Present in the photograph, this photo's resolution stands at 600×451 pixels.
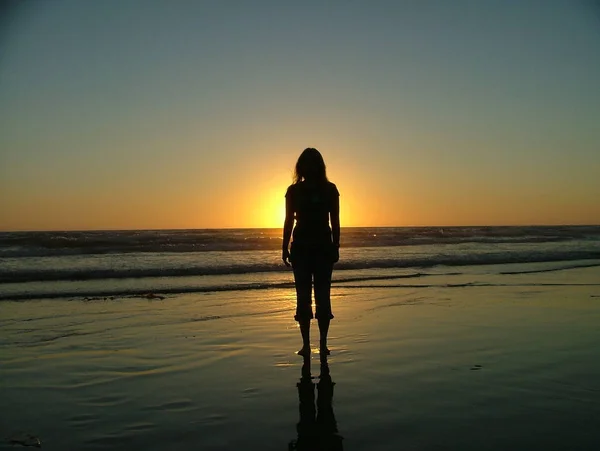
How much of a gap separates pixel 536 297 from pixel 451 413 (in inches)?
287

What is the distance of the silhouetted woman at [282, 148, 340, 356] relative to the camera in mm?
5281

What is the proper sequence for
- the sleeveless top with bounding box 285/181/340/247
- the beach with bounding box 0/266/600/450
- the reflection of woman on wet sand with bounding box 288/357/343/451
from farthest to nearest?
the sleeveless top with bounding box 285/181/340/247, the beach with bounding box 0/266/600/450, the reflection of woman on wet sand with bounding box 288/357/343/451

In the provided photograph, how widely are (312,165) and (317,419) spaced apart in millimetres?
2408

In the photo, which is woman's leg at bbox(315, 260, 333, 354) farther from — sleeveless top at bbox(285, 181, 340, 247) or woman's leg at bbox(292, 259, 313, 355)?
sleeveless top at bbox(285, 181, 340, 247)

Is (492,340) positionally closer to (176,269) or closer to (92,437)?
(92,437)

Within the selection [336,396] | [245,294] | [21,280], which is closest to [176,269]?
[21,280]

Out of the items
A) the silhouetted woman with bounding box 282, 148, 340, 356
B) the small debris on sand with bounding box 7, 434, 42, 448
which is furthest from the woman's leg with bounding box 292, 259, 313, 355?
the small debris on sand with bounding box 7, 434, 42, 448

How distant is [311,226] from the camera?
5281 mm

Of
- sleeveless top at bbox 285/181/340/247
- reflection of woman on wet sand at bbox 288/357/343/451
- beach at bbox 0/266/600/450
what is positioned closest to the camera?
reflection of woman on wet sand at bbox 288/357/343/451

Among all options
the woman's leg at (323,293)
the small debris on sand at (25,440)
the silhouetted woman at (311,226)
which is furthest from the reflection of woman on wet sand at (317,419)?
the small debris on sand at (25,440)

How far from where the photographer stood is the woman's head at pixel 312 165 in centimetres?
529

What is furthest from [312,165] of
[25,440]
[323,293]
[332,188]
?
[25,440]

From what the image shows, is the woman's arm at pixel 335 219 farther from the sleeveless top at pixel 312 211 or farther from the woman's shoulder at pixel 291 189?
the woman's shoulder at pixel 291 189

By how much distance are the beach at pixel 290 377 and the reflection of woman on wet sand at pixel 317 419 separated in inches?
2.1
